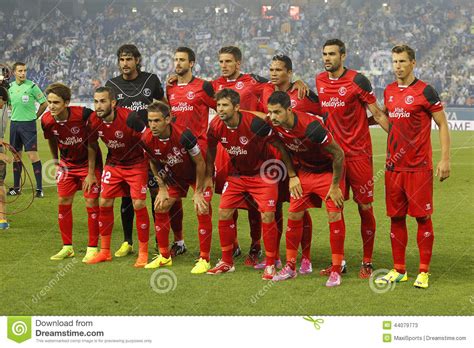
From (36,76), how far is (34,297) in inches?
1115

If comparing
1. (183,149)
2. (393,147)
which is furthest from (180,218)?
(393,147)

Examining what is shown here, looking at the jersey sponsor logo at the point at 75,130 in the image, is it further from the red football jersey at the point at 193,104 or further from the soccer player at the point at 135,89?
the red football jersey at the point at 193,104

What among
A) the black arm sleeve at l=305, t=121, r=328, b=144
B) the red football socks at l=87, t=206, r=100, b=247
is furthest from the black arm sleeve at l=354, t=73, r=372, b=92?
the red football socks at l=87, t=206, r=100, b=247

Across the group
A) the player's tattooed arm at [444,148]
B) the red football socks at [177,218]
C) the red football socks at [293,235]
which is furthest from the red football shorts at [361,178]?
the red football socks at [177,218]

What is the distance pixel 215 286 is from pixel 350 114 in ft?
6.44

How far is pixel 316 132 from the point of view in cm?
670

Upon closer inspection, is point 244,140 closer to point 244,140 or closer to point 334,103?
point 244,140

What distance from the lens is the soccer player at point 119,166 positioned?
7.81 meters

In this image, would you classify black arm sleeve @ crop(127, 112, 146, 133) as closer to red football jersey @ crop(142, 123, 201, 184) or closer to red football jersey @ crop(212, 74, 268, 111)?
red football jersey @ crop(142, 123, 201, 184)

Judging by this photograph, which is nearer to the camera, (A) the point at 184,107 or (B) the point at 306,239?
(B) the point at 306,239

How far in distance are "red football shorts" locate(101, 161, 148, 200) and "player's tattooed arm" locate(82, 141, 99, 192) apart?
11cm

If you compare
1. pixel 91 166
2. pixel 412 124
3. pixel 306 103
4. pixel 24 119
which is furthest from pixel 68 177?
pixel 24 119

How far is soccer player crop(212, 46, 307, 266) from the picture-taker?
315 inches

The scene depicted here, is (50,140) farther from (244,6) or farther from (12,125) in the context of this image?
(244,6)
